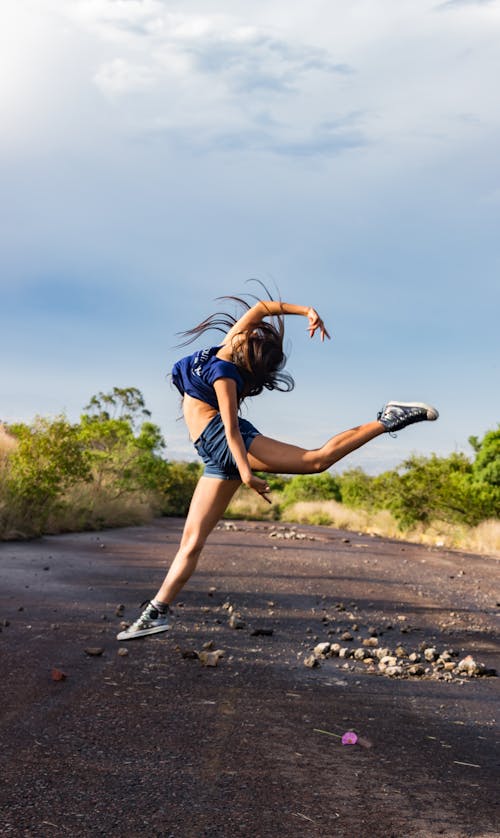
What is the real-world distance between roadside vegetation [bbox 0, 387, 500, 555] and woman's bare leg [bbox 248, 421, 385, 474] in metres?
11.2

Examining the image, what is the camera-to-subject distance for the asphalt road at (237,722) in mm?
3281

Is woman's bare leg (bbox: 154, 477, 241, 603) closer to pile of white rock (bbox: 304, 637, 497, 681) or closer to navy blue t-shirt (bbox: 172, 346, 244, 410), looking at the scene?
navy blue t-shirt (bbox: 172, 346, 244, 410)

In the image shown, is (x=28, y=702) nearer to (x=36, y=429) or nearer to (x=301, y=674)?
(x=301, y=674)

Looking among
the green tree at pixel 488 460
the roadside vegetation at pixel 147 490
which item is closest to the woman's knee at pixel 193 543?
the roadside vegetation at pixel 147 490

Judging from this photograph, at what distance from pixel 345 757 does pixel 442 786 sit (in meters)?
0.50

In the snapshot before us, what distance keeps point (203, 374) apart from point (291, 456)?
773 mm

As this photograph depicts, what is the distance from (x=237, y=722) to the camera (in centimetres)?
453

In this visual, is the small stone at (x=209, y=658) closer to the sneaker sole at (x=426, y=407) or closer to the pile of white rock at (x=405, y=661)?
the pile of white rock at (x=405, y=661)

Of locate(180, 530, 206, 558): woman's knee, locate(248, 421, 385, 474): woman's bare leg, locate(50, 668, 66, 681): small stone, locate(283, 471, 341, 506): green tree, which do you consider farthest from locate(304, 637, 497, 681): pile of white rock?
locate(283, 471, 341, 506): green tree

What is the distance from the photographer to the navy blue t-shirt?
5.31m

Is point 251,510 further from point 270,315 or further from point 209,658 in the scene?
point 270,315

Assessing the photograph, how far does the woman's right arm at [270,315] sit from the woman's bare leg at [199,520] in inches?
38.6

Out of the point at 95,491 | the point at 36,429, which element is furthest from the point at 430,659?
the point at 95,491

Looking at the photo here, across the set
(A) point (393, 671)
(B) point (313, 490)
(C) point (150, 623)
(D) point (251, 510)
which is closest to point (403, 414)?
(A) point (393, 671)
